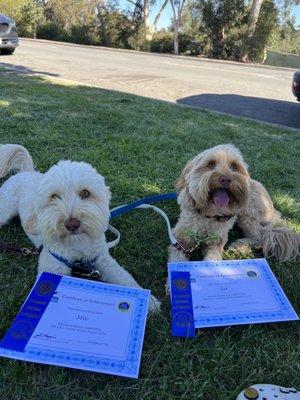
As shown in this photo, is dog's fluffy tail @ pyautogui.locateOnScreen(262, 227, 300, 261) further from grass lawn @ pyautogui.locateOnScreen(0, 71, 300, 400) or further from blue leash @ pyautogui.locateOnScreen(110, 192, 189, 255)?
blue leash @ pyautogui.locateOnScreen(110, 192, 189, 255)

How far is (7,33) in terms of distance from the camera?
15023 millimetres

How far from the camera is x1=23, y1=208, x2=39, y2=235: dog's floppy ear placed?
2906mm

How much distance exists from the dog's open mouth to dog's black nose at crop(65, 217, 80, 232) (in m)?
1.24

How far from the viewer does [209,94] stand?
1174 cm

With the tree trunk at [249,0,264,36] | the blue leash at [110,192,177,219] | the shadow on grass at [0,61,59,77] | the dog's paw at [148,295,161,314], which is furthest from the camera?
the tree trunk at [249,0,264,36]

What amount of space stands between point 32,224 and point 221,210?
4.90 ft

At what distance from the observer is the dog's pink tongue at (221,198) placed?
3398 mm

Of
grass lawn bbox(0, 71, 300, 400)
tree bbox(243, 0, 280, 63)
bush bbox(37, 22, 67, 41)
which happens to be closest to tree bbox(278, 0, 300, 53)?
tree bbox(243, 0, 280, 63)

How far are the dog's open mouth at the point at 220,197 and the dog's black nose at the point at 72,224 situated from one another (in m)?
1.24

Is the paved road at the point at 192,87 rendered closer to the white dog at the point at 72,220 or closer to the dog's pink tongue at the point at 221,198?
the dog's pink tongue at the point at 221,198

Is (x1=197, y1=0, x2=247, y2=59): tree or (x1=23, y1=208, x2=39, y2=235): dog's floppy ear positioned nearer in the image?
(x1=23, y1=208, x2=39, y2=235): dog's floppy ear

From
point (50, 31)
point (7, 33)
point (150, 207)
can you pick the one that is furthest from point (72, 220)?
point (50, 31)

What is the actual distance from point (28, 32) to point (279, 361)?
138ft

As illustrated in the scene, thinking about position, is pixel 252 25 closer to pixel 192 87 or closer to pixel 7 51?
pixel 7 51
